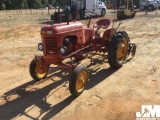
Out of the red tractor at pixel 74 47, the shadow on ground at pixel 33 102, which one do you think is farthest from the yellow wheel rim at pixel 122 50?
the shadow on ground at pixel 33 102

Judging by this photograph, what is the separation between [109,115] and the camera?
15.7 ft

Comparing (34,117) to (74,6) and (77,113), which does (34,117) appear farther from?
(74,6)

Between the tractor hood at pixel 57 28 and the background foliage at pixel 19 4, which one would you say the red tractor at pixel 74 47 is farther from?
the background foliage at pixel 19 4

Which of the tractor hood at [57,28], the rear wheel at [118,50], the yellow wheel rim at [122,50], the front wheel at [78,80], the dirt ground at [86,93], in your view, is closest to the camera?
the dirt ground at [86,93]

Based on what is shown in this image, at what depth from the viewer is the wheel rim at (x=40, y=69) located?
20.8ft

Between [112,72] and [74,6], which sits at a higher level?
[74,6]

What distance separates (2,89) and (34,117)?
1.79 metres

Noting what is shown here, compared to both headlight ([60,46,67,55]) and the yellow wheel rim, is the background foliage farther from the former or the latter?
headlight ([60,46,67,55])

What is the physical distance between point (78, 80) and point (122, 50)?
2.60 metres

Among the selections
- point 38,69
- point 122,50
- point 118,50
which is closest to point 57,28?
point 38,69

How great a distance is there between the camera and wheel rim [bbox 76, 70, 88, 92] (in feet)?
18.0

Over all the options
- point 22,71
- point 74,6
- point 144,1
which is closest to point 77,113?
point 22,71

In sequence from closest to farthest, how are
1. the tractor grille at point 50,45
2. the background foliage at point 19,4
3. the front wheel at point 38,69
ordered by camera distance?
the tractor grille at point 50,45, the front wheel at point 38,69, the background foliage at point 19,4

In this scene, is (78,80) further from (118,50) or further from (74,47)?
(118,50)
